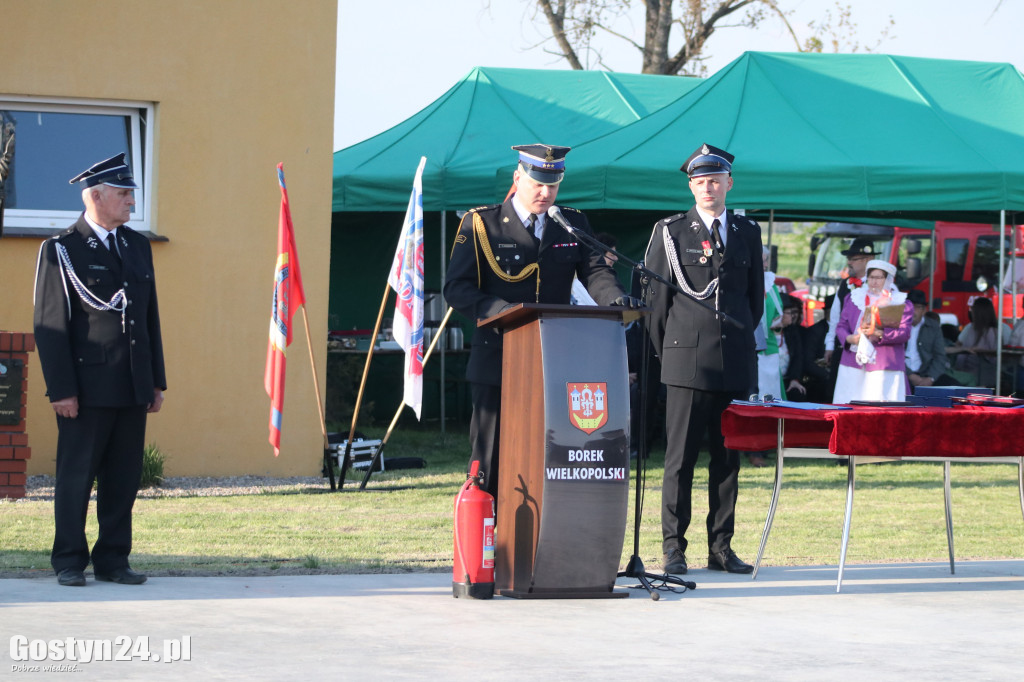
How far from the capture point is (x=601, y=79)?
17.0m

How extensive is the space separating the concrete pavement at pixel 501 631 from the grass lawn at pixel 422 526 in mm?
698

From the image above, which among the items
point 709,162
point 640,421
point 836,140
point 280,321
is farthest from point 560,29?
point 640,421

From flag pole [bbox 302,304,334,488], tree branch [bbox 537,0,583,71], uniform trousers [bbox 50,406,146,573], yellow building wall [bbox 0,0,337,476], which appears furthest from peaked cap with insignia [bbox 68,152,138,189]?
tree branch [bbox 537,0,583,71]

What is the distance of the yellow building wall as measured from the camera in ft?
34.8

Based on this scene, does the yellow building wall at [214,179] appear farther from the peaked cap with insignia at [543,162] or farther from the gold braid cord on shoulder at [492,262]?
the peaked cap with insignia at [543,162]

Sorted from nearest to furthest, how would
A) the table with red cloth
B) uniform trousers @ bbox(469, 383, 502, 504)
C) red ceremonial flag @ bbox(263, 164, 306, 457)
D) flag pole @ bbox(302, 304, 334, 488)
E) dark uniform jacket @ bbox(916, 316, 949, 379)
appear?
uniform trousers @ bbox(469, 383, 502, 504)
the table with red cloth
red ceremonial flag @ bbox(263, 164, 306, 457)
flag pole @ bbox(302, 304, 334, 488)
dark uniform jacket @ bbox(916, 316, 949, 379)

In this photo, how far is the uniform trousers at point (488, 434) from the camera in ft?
19.9

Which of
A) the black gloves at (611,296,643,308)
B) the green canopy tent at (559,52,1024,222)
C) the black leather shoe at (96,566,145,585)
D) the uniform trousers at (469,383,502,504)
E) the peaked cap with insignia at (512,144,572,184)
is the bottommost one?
the black leather shoe at (96,566,145,585)

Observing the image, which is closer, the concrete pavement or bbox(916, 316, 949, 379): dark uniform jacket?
the concrete pavement

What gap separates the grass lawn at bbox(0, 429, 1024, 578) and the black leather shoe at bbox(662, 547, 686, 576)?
1.39ft

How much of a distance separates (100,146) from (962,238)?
53.2 ft

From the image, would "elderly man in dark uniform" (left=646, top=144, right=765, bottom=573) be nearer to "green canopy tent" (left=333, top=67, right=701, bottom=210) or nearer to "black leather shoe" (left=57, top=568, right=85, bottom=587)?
"black leather shoe" (left=57, top=568, right=85, bottom=587)

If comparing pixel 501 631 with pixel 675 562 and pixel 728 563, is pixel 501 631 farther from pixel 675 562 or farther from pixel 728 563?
pixel 728 563

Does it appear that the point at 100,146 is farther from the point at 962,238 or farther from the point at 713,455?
the point at 962,238
